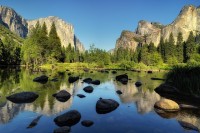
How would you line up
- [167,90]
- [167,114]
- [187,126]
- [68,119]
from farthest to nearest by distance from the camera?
[167,90] < [167,114] < [187,126] < [68,119]

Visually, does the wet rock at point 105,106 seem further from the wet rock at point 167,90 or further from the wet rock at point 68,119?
the wet rock at point 167,90

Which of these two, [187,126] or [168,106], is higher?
[168,106]

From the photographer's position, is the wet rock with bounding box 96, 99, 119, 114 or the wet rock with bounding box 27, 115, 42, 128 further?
the wet rock with bounding box 96, 99, 119, 114

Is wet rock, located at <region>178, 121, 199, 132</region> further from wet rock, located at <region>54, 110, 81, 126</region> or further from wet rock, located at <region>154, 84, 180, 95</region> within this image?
wet rock, located at <region>154, 84, 180, 95</region>

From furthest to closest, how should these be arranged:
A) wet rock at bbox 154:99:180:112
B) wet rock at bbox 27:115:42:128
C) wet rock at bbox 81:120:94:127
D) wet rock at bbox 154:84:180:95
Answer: wet rock at bbox 154:84:180:95, wet rock at bbox 154:99:180:112, wet rock at bbox 81:120:94:127, wet rock at bbox 27:115:42:128

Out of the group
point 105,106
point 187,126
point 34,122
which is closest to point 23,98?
point 34,122

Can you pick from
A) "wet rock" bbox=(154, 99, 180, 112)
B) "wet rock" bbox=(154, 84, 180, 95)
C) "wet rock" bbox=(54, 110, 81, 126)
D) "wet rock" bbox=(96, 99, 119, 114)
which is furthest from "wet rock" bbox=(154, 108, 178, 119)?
"wet rock" bbox=(154, 84, 180, 95)

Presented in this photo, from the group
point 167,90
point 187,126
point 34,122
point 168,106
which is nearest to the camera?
point 34,122

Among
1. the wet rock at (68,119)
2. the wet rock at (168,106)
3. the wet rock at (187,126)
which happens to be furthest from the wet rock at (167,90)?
the wet rock at (68,119)

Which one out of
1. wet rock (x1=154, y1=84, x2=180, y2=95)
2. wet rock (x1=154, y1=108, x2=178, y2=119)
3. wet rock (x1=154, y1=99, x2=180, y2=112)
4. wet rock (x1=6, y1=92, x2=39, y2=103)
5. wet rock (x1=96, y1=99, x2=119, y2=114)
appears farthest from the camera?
wet rock (x1=154, y1=84, x2=180, y2=95)

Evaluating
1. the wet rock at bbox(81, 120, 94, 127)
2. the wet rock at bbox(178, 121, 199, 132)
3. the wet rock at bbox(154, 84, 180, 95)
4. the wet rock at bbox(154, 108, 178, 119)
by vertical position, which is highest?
the wet rock at bbox(154, 84, 180, 95)

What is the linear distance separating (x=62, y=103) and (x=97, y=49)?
342 feet

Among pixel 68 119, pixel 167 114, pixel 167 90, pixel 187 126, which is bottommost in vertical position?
pixel 187 126

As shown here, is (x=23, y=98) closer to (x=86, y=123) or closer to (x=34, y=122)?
(x=34, y=122)
